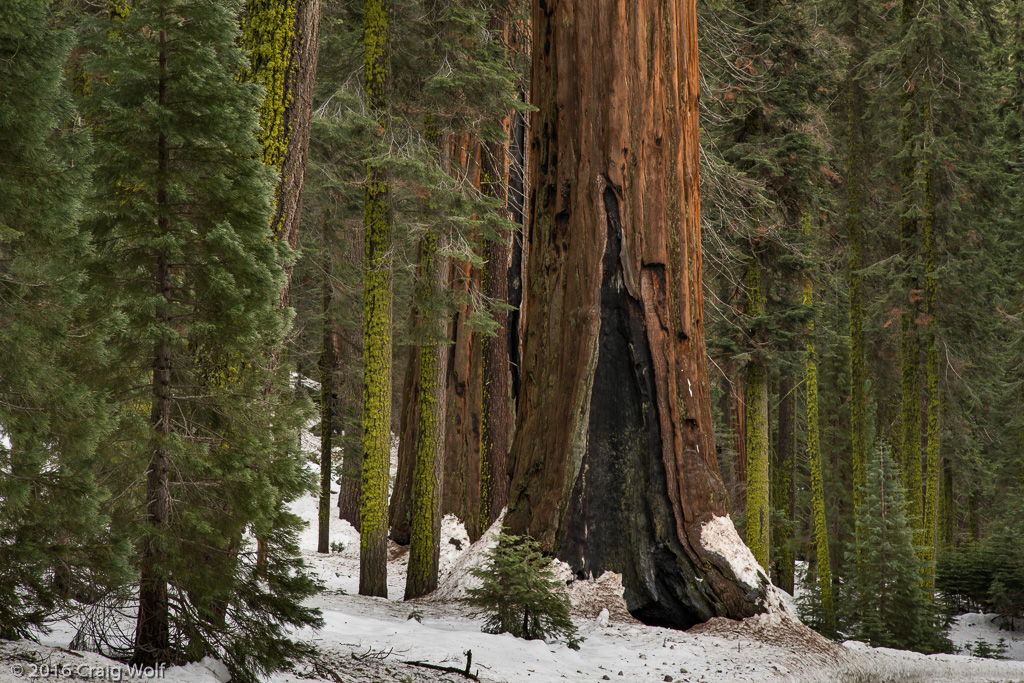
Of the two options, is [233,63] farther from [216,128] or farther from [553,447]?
[553,447]

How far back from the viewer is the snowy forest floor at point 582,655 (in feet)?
12.9

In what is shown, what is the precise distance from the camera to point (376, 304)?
33.2ft

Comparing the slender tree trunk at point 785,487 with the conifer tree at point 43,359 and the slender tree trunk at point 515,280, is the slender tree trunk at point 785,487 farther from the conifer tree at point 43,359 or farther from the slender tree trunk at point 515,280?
the conifer tree at point 43,359

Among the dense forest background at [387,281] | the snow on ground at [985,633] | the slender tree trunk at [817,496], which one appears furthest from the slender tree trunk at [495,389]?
the snow on ground at [985,633]

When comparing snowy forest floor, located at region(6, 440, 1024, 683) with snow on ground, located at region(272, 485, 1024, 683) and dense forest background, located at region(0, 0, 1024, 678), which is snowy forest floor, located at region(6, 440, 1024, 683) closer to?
snow on ground, located at region(272, 485, 1024, 683)

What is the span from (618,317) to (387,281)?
416 centimetres

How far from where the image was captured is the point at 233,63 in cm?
396

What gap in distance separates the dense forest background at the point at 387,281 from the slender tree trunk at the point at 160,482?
0.02m

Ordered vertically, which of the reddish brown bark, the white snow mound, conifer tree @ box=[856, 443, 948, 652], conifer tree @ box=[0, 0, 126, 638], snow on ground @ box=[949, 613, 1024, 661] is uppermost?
the reddish brown bark

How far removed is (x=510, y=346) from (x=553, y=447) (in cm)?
564

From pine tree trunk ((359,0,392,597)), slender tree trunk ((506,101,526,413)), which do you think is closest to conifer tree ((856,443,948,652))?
slender tree trunk ((506,101,526,413))

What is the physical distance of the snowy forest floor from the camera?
12.9 ft

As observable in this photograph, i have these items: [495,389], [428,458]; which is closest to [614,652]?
[428,458]

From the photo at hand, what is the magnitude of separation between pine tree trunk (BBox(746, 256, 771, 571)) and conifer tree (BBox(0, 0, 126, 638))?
12.3 metres
